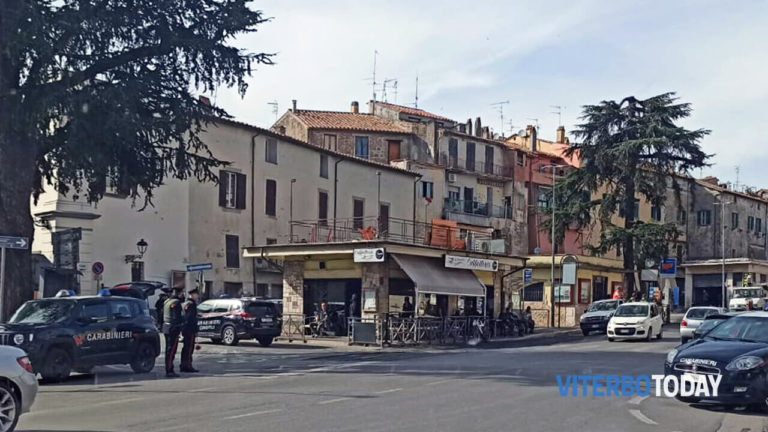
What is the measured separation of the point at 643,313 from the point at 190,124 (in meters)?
19.7

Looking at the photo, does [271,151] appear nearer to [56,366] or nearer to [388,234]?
[388,234]

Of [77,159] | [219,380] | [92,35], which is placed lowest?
[219,380]

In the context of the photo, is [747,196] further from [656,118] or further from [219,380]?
[219,380]

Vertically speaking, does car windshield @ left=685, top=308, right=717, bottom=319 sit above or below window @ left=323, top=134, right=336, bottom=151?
below

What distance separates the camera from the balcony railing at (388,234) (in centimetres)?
3886

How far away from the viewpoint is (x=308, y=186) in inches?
2089

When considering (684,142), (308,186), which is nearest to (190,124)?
(308,186)

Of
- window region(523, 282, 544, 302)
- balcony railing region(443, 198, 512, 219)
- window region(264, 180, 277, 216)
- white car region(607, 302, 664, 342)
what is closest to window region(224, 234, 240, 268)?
window region(264, 180, 277, 216)

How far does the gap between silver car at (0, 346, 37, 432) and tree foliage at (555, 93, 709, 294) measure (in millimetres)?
43214

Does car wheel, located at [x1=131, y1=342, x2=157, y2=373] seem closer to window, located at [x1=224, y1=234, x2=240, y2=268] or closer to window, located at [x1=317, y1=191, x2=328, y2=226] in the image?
window, located at [x1=224, y1=234, x2=240, y2=268]

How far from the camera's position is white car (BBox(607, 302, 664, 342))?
34.0 metres

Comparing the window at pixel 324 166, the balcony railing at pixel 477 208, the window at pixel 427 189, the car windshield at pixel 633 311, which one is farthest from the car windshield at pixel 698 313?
the balcony railing at pixel 477 208

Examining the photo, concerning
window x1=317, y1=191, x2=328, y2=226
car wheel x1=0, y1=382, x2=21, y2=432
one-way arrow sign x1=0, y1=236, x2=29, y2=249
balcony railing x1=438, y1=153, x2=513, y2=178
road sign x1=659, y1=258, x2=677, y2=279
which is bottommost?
car wheel x1=0, y1=382, x2=21, y2=432

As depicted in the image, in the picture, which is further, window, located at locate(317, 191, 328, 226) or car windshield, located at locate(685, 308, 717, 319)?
window, located at locate(317, 191, 328, 226)
